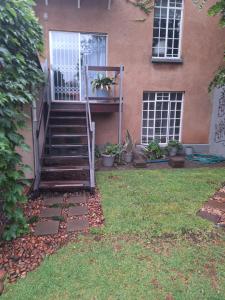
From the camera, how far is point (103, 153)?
7.06m

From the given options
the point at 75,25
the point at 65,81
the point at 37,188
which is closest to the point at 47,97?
the point at 65,81

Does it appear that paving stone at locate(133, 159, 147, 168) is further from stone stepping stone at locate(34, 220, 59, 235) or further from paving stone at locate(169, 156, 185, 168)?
stone stepping stone at locate(34, 220, 59, 235)

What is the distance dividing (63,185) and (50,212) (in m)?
0.80

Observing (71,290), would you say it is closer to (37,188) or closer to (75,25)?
(37,188)

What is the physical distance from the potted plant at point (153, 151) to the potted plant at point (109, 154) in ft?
3.76

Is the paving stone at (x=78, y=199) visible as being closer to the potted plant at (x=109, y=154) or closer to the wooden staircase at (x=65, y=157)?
the wooden staircase at (x=65, y=157)

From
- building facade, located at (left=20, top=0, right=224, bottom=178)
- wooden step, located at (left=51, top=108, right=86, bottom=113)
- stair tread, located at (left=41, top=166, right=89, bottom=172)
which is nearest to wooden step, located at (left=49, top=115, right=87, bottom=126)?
wooden step, located at (left=51, top=108, right=86, bottom=113)

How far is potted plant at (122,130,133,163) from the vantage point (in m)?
7.32

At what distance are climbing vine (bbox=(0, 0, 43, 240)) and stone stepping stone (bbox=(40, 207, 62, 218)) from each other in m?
0.56

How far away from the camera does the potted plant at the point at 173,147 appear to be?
795 centimetres

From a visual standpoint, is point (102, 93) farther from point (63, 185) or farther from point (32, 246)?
point (32, 246)

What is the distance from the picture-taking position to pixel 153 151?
25.4 ft

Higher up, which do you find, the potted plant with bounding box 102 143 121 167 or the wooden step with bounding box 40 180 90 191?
the potted plant with bounding box 102 143 121 167

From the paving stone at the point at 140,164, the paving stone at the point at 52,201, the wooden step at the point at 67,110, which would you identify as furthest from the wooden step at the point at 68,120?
the paving stone at the point at 52,201
